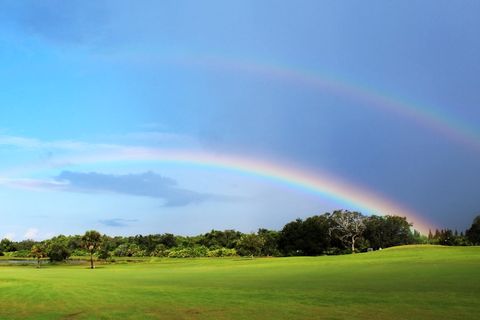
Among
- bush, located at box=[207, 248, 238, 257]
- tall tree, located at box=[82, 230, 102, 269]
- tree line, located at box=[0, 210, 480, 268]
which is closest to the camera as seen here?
tall tree, located at box=[82, 230, 102, 269]

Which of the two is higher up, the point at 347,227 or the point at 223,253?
the point at 347,227

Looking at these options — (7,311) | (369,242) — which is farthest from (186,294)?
(369,242)

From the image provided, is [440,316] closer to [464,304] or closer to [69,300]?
[464,304]

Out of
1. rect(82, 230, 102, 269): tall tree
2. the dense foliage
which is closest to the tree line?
the dense foliage

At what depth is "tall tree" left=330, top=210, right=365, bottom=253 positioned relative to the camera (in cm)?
15962

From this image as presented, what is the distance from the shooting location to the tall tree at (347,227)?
15962cm

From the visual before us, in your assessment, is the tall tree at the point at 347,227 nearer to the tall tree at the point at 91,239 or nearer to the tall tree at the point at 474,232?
the tall tree at the point at 474,232

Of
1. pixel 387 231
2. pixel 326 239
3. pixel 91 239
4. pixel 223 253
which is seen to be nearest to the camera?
pixel 91 239

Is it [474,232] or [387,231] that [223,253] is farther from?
[474,232]

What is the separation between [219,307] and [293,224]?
469 ft

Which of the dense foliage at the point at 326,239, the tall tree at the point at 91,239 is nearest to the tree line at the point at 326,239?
the dense foliage at the point at 326,239

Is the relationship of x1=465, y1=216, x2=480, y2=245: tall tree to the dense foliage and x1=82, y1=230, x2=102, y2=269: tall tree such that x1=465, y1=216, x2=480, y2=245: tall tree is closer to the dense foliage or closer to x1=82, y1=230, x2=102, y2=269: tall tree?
the dense foliage

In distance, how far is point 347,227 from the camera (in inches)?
6299

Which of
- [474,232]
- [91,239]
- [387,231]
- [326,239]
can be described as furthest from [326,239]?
[91,239]
